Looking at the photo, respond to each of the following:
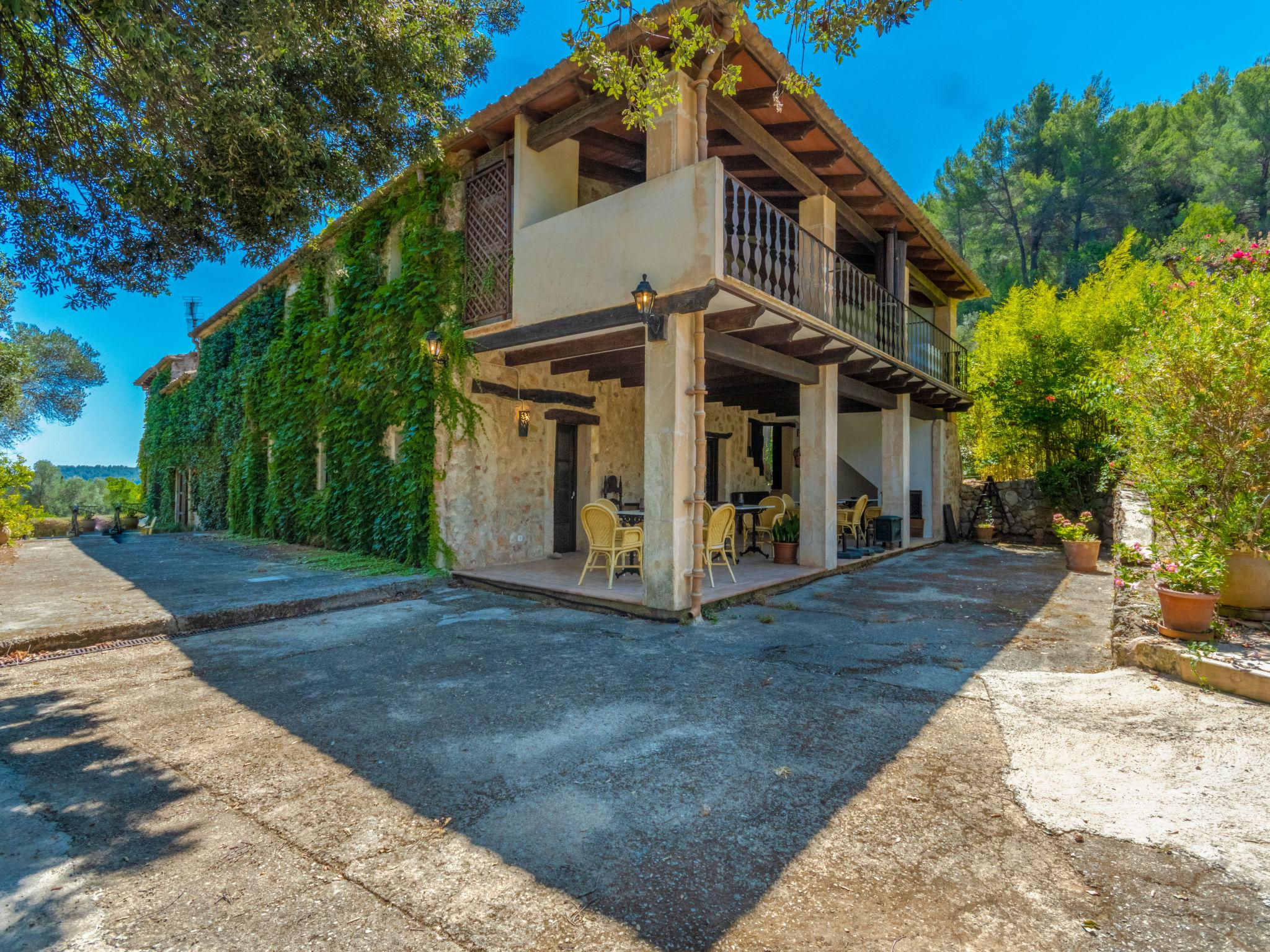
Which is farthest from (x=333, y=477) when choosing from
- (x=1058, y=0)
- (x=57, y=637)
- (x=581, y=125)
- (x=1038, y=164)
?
(x=1038, y=164)

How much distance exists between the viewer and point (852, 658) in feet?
15.3

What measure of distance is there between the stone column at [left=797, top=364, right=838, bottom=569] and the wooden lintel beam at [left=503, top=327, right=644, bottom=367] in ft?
9.62

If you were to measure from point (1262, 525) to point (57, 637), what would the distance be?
9.43m

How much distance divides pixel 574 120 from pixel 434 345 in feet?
10.1

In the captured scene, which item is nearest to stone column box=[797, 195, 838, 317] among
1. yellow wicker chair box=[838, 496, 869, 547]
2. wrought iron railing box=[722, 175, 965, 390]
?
wrought iron railing box=[722, 175, 965, 390]

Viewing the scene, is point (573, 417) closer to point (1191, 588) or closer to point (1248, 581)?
point (1191, 588)

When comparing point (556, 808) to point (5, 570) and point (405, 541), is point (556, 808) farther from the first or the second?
point (5, 570)

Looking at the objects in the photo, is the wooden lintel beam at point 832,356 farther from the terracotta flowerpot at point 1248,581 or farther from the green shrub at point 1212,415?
the terracotta flowerpot at point 1248,581

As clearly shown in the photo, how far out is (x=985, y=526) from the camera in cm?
1334

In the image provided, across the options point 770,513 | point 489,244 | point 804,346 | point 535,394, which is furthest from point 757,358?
point 489,244

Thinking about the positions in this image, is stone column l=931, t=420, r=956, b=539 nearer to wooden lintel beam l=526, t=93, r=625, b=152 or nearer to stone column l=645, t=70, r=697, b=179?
stone column l=645, t=70, r=697, b=179

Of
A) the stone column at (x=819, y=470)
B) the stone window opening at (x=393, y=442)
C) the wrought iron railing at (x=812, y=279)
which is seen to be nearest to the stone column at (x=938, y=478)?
the wrought iron railing at (x=812, y=279)

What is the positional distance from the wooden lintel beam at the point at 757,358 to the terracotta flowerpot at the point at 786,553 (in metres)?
2.31

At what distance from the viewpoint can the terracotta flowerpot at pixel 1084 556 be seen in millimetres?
9328
